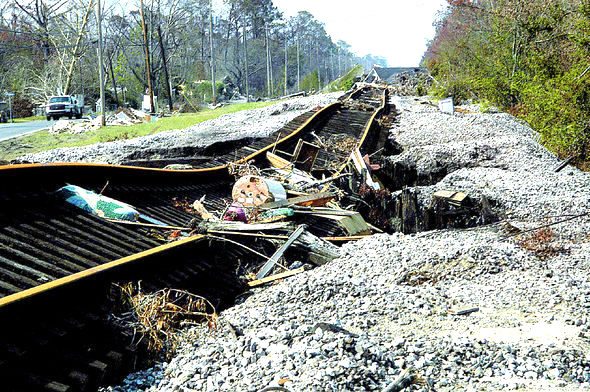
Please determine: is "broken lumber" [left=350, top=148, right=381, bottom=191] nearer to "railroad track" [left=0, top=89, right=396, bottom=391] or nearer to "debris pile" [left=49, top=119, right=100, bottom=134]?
"railroad track" [left=0, top=89, right=396, bottom=391]

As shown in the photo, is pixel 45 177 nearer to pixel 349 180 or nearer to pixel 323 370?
pixel 323 370

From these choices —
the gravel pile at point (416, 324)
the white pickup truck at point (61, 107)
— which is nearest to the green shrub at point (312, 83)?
the white pickup truck at point (61, 107)

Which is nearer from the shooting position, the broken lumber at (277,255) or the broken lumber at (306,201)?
the broken lumber at (277,255)

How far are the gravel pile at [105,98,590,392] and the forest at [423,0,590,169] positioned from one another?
691cm

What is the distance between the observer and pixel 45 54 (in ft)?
159

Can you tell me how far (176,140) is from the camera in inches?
711

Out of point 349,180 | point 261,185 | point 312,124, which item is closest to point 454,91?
point 312,124

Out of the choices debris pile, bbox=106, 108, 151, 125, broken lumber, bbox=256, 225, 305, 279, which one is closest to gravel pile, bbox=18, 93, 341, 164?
debris pile, bbox=106, 108, 151, 125

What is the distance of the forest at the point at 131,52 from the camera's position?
42375 mm

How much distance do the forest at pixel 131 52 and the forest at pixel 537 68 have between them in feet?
69.1

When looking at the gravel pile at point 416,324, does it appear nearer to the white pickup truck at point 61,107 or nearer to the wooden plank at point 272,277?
the wooden plank at point 272,277

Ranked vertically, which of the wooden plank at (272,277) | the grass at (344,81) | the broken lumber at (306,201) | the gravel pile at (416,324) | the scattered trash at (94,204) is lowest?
the wooden plank at (272,277)

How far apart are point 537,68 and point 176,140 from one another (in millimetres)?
16012

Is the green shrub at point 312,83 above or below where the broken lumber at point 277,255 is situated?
above
